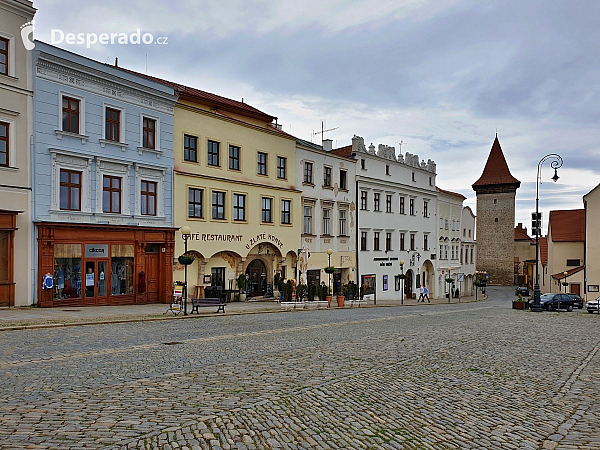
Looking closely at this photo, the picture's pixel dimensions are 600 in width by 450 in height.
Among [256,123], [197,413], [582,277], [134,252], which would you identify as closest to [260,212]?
[256,123]

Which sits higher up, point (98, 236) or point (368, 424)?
point (98, 236)

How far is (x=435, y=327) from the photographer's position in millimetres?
19734

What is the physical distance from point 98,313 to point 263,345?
405 inches

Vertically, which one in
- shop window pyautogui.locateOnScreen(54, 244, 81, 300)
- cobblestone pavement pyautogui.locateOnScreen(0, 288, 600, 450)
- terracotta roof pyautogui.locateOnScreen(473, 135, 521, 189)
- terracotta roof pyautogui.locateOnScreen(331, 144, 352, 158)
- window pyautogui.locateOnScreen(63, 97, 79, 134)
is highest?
terracotta roof pyautogui.locateOnScreen(473, 135, 521, 189)

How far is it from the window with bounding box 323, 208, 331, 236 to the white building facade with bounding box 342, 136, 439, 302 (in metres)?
3.93

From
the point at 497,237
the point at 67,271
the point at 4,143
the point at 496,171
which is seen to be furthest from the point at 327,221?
the point at 496,171

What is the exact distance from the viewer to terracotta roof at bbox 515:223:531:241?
115 m

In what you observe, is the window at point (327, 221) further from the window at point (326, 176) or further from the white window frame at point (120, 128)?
the white window frame at point (120, 128)

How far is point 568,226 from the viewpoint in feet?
227

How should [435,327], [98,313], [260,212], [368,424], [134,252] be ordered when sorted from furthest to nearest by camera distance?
[260,212], [134,252], [98,313], [435,327], [368,424]

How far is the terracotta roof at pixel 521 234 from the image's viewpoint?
115213 millimetres

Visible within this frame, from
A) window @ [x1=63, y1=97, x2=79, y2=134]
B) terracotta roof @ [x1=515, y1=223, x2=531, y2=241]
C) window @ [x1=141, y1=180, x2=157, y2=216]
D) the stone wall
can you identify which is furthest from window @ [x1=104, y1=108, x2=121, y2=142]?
terracotta roof @ [x1=515, y1=223, x2=531, y2=241]

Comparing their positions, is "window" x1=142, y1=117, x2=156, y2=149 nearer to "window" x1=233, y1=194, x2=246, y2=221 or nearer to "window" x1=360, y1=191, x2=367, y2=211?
"window" x1=233, y1=194, x2=246, y2=221

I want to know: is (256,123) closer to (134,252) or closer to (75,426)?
(134,252)
